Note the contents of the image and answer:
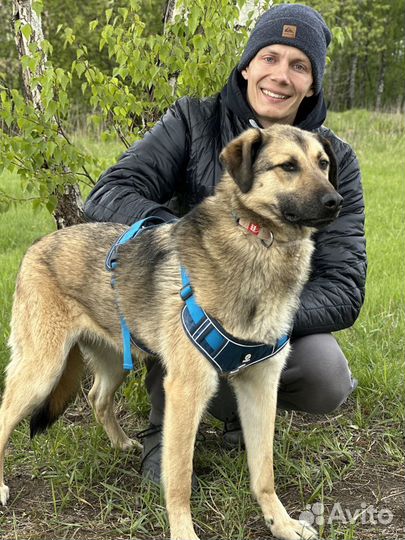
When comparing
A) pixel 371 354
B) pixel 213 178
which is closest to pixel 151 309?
pixel 213 178

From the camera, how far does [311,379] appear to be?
329 cm

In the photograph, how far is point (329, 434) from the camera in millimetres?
3723

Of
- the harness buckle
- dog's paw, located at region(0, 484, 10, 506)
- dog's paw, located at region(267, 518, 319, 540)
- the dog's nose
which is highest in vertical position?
the dog's nose

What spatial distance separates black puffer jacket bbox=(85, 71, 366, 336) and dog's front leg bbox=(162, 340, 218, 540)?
81cm

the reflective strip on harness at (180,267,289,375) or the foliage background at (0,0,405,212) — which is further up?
the foliage background at (0,0,405,212)

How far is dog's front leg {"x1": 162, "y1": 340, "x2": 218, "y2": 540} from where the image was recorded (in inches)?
108

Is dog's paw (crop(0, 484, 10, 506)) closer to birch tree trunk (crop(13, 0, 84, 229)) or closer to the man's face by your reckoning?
birch tree trunk (crop(13, 0, 84, 229))

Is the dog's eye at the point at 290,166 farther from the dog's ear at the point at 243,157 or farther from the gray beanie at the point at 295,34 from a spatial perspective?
the gray beanie at the point at 295,34

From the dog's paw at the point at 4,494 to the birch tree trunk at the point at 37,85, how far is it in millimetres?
2117

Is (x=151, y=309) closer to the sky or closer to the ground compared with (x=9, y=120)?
closer to the ground

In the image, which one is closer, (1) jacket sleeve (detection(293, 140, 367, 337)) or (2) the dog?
(2) the dog

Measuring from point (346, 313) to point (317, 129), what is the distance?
1.01 metres

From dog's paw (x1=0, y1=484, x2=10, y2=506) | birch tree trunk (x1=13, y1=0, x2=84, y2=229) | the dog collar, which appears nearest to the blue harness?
the dog collar

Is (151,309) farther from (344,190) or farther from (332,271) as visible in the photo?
(344,190)
